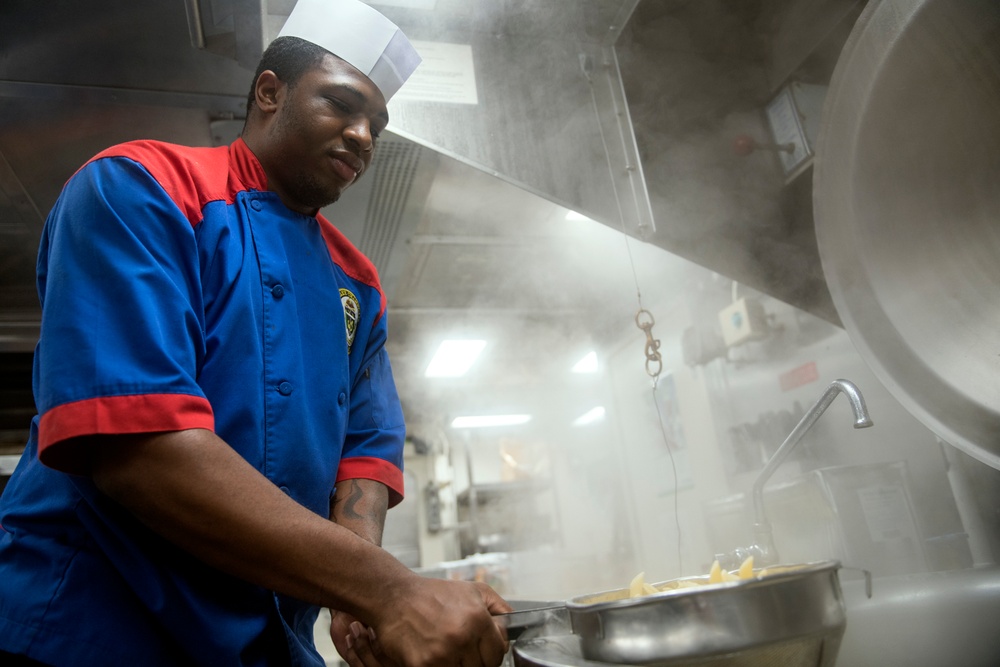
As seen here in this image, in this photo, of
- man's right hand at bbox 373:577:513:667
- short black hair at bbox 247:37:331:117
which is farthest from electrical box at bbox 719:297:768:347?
man's right hand at bbox 373:577:513:667

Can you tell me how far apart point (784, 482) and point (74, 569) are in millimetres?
1626

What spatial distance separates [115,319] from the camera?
2.49ft

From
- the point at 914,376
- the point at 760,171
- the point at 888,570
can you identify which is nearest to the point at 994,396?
the point at 914,376

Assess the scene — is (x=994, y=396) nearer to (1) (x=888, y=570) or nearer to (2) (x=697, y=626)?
(2) (x=697, y=626)

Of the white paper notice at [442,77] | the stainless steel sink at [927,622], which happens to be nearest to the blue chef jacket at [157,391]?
the white paper notice at [442,77]

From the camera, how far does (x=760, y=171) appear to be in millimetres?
1676

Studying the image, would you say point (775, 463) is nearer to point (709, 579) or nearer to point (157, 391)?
point (709, 579)

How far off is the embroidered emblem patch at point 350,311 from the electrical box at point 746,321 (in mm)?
1600

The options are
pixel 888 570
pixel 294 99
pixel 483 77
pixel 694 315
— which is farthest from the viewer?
pixel 694 315

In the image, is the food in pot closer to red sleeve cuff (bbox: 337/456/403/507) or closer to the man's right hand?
the man's right hand

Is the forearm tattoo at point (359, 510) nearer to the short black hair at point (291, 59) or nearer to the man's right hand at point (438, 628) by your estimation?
the man's right hand at point (438, 628)

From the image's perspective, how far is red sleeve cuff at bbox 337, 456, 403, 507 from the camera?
1232mm

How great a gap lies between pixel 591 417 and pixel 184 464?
4.97 m

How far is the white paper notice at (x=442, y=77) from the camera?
156 centimetres
